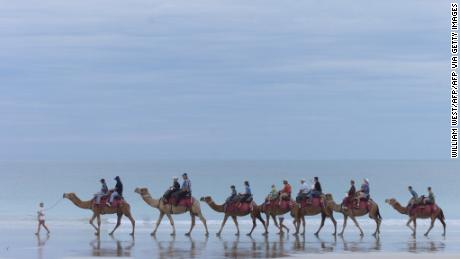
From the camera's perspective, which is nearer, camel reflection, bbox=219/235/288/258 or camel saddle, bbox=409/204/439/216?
camel reflection, bbox=219/235/288/258

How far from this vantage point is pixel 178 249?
3222 cm

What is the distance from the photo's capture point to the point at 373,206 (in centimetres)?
3841

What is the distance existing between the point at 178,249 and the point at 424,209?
11.0m

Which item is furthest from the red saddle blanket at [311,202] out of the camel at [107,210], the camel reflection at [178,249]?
the camel at [107,210]

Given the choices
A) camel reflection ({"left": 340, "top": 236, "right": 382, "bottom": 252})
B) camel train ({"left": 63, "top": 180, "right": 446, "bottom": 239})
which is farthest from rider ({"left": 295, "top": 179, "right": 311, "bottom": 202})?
camel reflection ({"left": 340, "top": 236, "right": 382, "bottom": 252})

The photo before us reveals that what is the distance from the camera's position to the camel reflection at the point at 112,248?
30.8m

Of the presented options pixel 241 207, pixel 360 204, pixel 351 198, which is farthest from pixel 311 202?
pixel 241 207

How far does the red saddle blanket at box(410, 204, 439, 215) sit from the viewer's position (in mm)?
38812

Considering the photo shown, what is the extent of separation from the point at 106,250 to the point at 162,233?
25.1 feet

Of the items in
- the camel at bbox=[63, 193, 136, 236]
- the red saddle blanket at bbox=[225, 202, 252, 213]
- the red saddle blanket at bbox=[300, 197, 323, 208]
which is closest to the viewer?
the camel at bbox=[63, 193, 136, 236]

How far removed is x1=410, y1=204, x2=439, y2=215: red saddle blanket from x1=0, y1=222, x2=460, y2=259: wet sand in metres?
1.00

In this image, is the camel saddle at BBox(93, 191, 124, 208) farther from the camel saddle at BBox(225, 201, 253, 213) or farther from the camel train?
the camel saddle at BBox(225, 201, 253, 213)

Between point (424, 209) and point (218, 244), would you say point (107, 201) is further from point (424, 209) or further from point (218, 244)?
point (424, 209)

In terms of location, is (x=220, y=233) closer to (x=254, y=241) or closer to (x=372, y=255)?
(x=254, y=241)
